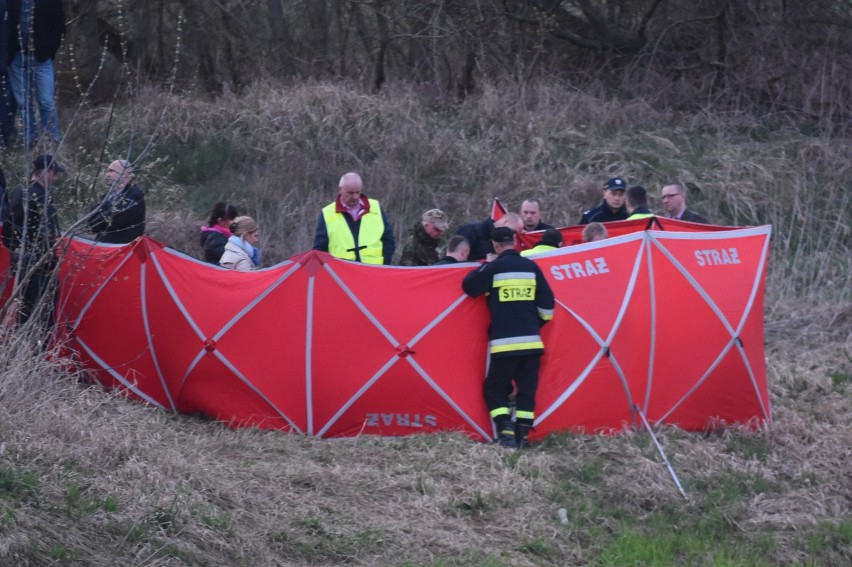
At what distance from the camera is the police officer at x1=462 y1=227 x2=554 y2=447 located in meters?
9.09

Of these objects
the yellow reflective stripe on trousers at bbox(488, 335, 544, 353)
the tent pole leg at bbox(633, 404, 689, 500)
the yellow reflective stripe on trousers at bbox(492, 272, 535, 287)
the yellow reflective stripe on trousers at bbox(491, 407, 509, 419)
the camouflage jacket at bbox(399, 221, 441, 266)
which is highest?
the yellow reflective stripe on trousers at bbox(492, 272, 535, 287)

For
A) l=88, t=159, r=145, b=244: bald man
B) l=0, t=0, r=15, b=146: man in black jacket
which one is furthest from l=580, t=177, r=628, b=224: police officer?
l=0, t=0, r=15, b=146: man in black jacket

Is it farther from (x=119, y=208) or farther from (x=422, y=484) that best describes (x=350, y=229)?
(x=422, y=484)

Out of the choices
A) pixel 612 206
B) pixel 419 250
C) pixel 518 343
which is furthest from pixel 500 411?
pixel 612 206

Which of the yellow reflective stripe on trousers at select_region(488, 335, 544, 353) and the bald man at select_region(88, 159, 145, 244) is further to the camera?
the yellow reflective stripe on trousers at select_region(488, 335, 544, 353)

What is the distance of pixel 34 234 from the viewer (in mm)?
8844

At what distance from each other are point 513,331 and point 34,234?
12.7 feet

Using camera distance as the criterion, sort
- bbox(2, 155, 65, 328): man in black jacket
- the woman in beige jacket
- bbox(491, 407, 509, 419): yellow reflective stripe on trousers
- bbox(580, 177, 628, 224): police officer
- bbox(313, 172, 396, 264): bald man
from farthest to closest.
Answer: bbox(580, 177, 628, 224): police officer < bbox(313, 172, 396, 264): bald man < the woman in beige jacket < bbox(491, 407, 509, 419): yellow reflective stripe on trousers < bbox(2, 155, 65, 328): man in black jacket

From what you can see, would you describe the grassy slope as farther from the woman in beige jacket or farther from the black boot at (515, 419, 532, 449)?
the woman in beige jacket

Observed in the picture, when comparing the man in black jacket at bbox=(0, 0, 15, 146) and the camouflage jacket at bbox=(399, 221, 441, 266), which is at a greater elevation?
the man in black jacket at bbox=(0, 0, 15, 146)

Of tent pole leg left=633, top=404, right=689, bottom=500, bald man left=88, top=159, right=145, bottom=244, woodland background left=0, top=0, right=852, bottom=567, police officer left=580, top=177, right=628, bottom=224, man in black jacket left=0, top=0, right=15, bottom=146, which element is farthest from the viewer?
police officer left=580, top=177, right=628, bottom=224

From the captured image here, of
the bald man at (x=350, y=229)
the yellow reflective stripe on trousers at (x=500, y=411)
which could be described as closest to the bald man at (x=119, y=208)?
the bald man at (x=350, y=229)

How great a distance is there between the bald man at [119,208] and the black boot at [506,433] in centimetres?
339

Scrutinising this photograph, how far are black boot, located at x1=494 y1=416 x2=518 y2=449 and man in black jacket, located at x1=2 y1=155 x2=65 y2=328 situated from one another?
145 inches
